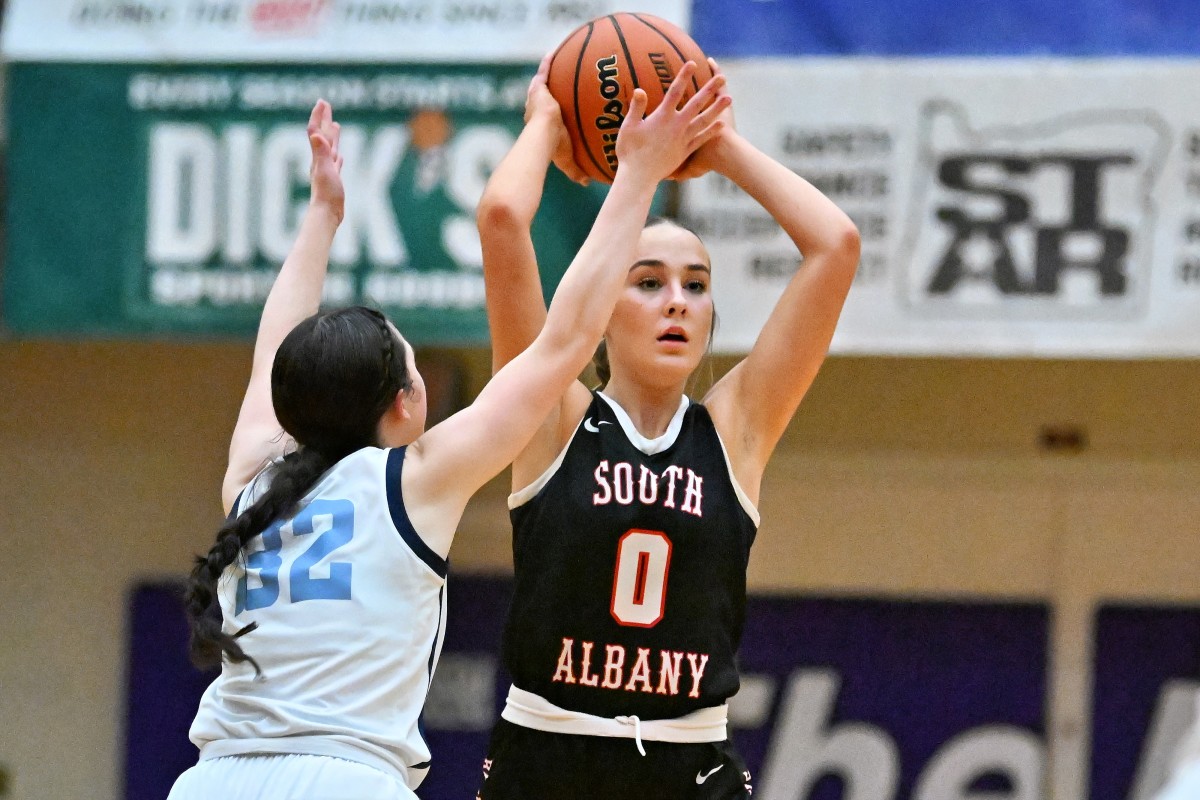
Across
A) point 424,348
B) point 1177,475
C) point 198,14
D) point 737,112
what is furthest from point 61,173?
point 1177,475

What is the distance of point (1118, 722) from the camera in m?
6.77

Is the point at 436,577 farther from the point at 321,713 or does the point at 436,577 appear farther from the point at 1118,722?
the point at 1118,722

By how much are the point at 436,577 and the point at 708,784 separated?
79 cm

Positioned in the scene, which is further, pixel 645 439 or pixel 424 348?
pixel 424 348

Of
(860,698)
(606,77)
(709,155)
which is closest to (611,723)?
(709,155)

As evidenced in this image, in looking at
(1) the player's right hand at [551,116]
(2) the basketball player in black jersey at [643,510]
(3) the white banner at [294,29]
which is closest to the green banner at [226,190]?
(3) the white banner at [294,29]

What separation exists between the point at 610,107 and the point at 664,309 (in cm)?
42

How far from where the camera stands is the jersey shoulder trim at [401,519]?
2598mm

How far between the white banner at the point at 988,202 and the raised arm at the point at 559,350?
2.95m

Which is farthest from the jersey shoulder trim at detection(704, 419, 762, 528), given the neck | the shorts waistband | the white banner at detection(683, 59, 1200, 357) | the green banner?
the green banner

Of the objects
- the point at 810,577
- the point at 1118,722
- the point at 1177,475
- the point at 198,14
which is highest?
the point at 198,14

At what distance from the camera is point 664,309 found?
126 inches

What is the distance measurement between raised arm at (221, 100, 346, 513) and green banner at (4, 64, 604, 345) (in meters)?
2.54

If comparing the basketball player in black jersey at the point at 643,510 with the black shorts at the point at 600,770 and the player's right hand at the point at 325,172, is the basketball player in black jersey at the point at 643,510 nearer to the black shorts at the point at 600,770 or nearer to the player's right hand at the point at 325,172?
the black shorts at the point at 600,770
